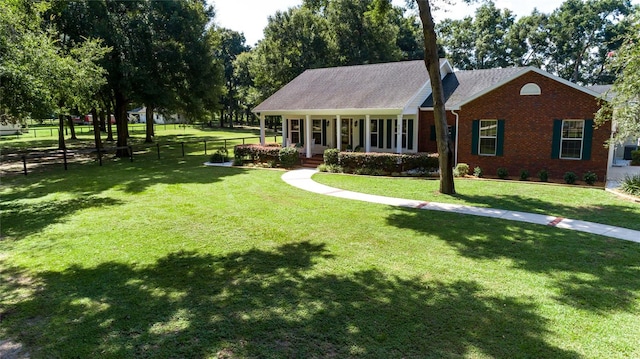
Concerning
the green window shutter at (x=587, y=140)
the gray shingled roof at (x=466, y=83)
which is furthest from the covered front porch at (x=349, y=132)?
the green window shutter at (x=587, y=140)

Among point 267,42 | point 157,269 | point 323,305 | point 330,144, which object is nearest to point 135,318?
point 157,269

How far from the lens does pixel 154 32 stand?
22.6 metres

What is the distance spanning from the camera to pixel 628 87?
11.3m

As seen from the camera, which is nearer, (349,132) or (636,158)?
(636,158)

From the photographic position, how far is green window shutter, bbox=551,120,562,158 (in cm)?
1452

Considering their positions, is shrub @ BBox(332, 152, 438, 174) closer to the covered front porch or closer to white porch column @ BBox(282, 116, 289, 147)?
the covered front porch

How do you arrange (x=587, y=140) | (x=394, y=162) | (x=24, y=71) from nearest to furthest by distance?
(x=24, y=71)
(x=587, y=140)
(x=394, y=162)

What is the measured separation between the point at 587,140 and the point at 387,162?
23.5 feet

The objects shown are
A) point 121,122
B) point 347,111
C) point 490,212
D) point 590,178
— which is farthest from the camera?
point 121,122

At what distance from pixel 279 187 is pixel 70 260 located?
302 inches

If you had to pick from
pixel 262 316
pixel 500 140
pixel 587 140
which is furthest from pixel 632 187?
pixel 262 316

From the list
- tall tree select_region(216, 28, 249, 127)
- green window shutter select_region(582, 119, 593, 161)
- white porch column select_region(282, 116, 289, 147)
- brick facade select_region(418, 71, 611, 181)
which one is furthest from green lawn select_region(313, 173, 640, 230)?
tall tree select_region(216, 28, 249, 127)

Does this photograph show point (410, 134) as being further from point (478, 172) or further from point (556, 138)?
point (556, 138)

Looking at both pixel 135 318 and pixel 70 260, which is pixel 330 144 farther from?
pixel 135 318
